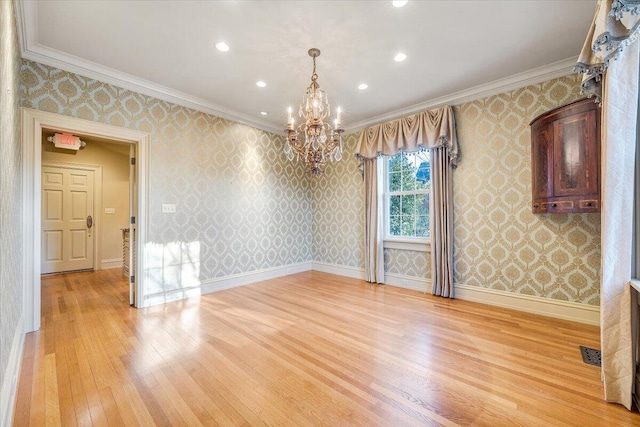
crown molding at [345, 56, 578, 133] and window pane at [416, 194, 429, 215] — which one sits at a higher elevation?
crown molding at [345, 56, 578, 133]

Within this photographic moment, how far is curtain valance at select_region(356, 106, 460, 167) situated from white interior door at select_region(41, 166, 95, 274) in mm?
5801

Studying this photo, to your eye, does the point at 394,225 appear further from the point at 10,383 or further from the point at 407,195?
the point at 10,383

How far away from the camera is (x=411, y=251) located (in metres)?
4.20

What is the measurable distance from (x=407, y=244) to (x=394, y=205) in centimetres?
72

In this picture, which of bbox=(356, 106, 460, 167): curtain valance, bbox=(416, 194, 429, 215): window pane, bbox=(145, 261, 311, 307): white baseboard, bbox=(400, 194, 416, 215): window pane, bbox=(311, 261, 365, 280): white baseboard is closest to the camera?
bbox=(145, 261, 311, 307): white baseboard

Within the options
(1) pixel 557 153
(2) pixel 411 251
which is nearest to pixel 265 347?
(2) pixel 411 251

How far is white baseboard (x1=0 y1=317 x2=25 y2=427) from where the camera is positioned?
1.36 meters

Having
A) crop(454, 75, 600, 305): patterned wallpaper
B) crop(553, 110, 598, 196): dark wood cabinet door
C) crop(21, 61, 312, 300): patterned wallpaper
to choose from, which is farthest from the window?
crop(21, 61, 312, 300): patterned wallpaper

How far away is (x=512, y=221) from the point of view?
326 cm

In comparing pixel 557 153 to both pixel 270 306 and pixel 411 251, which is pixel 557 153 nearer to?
pixel 411 251

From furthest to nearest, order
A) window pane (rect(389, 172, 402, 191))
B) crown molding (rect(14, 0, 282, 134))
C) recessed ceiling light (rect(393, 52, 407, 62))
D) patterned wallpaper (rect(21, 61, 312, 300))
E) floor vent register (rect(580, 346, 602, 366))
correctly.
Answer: window pane (rect(389, 172, 402, 191))
patterned wallpaper (rect(21, 61, 312, 300))
recessed ceiling light (rect(393, 52, 407, 62))
crown molding (rect(14, 0, 282, 134))
floor vent register (rect(580, 346, 602, 366))

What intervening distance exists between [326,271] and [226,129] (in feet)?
10.6

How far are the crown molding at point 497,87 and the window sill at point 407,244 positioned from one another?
2.01m

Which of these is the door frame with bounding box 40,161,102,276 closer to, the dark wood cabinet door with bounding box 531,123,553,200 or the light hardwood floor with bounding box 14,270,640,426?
the light hardwood floor with bounding box 14,270,640,426
